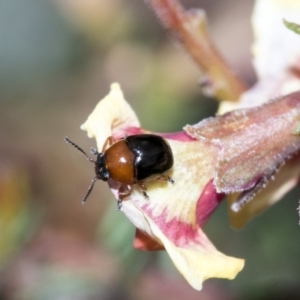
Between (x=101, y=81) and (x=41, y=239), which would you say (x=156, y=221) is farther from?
(x=101, y=81)

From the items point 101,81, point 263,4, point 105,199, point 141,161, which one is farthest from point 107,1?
point 141,161

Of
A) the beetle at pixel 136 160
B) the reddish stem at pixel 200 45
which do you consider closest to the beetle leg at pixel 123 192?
the beetle at pixel 136 160

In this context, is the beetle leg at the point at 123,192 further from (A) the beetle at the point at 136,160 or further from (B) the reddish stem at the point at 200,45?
(B) the reddish stem at the point at 200,45

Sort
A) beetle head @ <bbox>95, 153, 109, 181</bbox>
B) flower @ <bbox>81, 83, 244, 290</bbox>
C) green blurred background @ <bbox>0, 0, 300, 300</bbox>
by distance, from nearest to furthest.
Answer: flower @ <bbox>81, 83, 244, 290</bbox>, beetle head @ <bbox>95, 153, 109, 181</bbox>, green blurred background @ <bbox>0, 0, 300, 300</bbox>

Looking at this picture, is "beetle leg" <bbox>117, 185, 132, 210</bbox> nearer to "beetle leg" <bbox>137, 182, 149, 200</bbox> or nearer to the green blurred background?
"beetle leg" <bbox>137, 182, 149, 200</bbox>

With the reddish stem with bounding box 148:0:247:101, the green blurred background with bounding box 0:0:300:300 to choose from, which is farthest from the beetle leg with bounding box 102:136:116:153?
the green blurred background with bounding box 0:0:300:300

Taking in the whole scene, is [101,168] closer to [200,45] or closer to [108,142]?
[108,142]
